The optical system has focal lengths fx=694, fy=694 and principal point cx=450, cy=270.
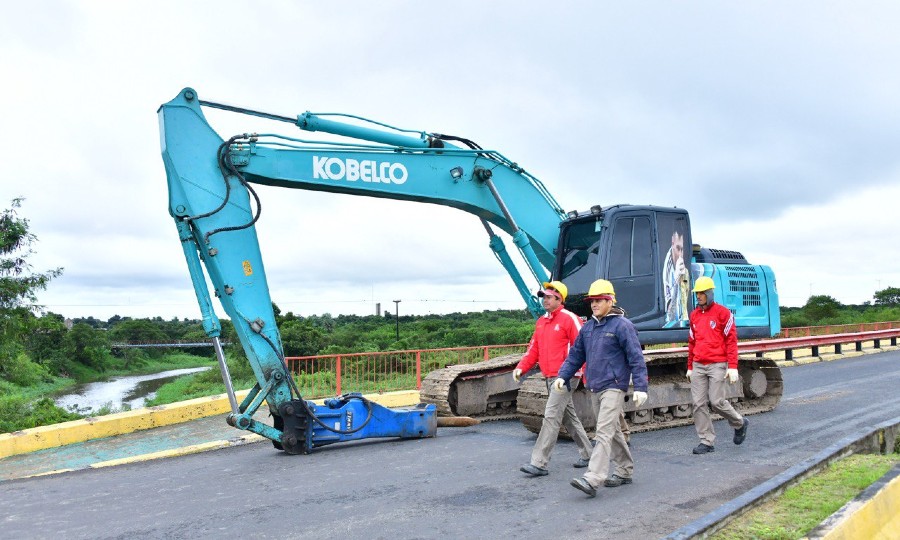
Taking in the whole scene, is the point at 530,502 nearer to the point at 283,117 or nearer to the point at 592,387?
the point at 592,387

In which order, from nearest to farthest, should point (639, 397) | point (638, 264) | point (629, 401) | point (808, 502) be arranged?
point (808, 502) < point (639, 397) < point (629, 401) < point (638, 264)

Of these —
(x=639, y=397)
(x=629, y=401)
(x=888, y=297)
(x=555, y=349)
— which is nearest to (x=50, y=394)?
(x=629, y=401)

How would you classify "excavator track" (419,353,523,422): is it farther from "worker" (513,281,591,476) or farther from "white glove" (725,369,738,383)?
"white glove" (725,369,738,383)

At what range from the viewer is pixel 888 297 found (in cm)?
5562

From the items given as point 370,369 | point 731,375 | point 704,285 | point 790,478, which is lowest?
point 790,478

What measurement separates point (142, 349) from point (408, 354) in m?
43.1

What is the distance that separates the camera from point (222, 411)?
11258mm

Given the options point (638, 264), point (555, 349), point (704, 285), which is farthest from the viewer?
point (638, 264)

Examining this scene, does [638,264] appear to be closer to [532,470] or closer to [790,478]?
[532,470]

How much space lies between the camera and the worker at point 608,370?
5.72m

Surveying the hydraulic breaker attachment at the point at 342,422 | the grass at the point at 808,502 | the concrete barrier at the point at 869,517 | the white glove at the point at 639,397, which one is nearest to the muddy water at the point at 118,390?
the hydraulic breaker attachment at the point at 342,422

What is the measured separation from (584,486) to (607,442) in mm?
432

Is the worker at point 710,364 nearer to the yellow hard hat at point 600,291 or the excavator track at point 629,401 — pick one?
the excavator track at point 629,401

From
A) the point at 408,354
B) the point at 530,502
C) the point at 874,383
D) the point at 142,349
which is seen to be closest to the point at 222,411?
the point at 408,354
